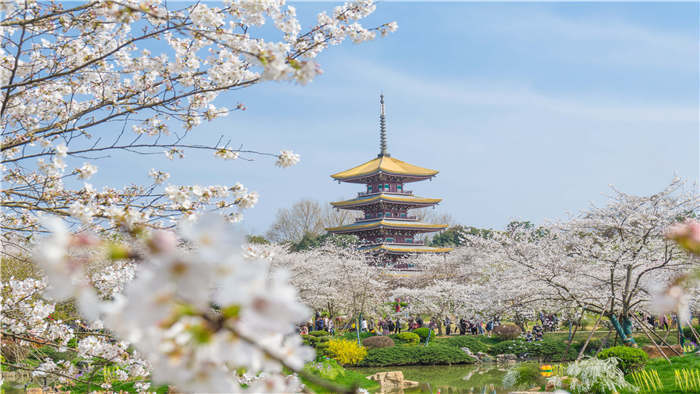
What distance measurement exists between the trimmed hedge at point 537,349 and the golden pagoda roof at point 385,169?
17787mm

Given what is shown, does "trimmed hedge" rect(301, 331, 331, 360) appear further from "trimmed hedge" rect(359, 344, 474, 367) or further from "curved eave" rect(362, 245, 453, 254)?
"curved eave" rect(362, 245, 453, 254)

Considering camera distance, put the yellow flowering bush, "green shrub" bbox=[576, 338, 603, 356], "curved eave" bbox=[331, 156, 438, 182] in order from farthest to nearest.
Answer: "curved eave" bbox=[331, 156, 438, 182] < "green shrub" bbox=[576, 338, 603, 356] < the yellow flowering bush

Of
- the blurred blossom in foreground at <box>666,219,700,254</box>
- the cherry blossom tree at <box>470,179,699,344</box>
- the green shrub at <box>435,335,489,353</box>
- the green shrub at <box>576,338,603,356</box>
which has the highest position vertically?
the cherry blossom tree at <box>470,179,699,344</box>

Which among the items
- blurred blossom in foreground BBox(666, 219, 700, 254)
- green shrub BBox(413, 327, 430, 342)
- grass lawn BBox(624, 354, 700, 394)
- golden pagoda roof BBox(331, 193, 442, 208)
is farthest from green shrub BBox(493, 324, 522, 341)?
blurred blossom in foreground BBox(666, 219, 700, 254)

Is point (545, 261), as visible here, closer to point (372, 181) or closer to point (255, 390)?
point (255, 390)

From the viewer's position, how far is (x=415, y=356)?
→ 16656 millimetres

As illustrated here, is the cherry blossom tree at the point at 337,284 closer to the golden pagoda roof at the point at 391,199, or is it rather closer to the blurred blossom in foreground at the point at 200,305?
the golden pagoda roof at the point at 391,199

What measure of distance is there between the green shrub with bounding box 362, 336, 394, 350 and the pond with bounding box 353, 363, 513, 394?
1.24 metres

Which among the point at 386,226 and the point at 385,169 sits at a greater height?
the point at 385,169

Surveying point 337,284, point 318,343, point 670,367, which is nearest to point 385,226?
point 337,284

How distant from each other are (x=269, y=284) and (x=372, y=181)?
35.4 meters

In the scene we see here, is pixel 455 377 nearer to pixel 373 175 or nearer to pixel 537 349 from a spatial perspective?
pixel 537 349

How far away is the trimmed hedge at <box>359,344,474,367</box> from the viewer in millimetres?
16266

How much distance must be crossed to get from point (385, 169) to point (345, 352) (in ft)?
66.6
